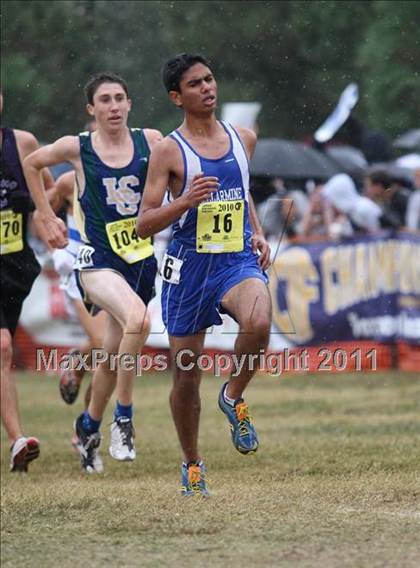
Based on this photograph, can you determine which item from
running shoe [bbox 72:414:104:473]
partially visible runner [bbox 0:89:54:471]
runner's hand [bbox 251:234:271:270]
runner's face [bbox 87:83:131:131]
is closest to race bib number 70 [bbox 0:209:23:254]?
partially visible runner [bbox 0:89:54:471]

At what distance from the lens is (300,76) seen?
47.8ft

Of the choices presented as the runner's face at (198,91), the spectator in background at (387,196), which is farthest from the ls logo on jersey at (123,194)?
the spectator in background at (387,196)

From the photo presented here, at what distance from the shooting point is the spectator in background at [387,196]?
15.5 metres

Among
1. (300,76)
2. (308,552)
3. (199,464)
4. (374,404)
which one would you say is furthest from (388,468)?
(300,76)

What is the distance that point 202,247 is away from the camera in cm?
713

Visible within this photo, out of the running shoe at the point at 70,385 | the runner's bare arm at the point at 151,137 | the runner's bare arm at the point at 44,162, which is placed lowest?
the running shoe at the point at 70,385

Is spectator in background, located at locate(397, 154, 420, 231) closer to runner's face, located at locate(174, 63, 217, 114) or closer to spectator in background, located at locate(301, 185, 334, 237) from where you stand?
spectator in background, located at locate(301, 185, 334, 237)

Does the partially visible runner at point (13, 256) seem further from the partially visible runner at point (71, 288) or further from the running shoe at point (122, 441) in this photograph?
the running shoe at point (122, 441)

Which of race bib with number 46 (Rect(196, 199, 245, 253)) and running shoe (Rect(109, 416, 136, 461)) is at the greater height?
race bib with number 46 (Rect(196, 199, 245, 253))

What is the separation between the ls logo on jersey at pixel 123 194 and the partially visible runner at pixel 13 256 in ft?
3.60

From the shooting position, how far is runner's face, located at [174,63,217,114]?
23.7 feet

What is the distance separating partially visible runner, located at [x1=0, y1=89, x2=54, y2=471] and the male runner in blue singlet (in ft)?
7.77

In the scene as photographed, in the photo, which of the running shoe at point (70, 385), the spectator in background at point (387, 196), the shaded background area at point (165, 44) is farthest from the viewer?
the spectator in background at point (387, 196)

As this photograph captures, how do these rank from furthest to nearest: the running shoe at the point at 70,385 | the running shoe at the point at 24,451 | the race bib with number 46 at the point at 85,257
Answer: the running shoe at the point at 70,385
the running shoe at the point at 24,451
the race bib with number 46 at the point at 85,257
